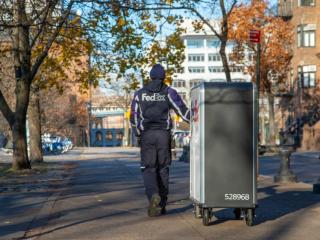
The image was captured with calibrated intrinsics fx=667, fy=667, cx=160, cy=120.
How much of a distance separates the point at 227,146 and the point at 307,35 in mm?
43454

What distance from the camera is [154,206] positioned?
9.44m

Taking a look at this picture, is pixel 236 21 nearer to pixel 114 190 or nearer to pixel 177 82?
pixel 114 190

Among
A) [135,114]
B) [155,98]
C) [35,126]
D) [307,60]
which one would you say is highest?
[307,60]

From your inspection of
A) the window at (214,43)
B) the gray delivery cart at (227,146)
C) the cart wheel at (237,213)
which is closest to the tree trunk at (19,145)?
the cart wheel at (237,213)

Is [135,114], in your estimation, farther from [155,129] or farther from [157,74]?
[157,74]

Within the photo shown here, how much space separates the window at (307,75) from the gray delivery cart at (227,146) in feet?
139

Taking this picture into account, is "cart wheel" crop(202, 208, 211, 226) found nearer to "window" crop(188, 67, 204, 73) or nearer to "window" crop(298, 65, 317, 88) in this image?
"window" crop(298, 65, 317, 88)

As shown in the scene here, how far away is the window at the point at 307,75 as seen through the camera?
163ft

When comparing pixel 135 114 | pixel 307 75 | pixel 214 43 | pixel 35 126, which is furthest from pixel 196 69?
pixel 135 114

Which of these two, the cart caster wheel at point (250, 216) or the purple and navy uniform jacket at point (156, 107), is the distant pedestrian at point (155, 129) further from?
the cart caster wheel at point (250, 216)

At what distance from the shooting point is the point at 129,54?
76.5 feet

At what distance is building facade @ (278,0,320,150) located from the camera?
49719 mm

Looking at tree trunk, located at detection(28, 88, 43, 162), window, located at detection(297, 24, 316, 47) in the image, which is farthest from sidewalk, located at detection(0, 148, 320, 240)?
window, located at detection(297, 24, 316, 47)

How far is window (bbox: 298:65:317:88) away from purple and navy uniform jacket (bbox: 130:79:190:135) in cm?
4179
